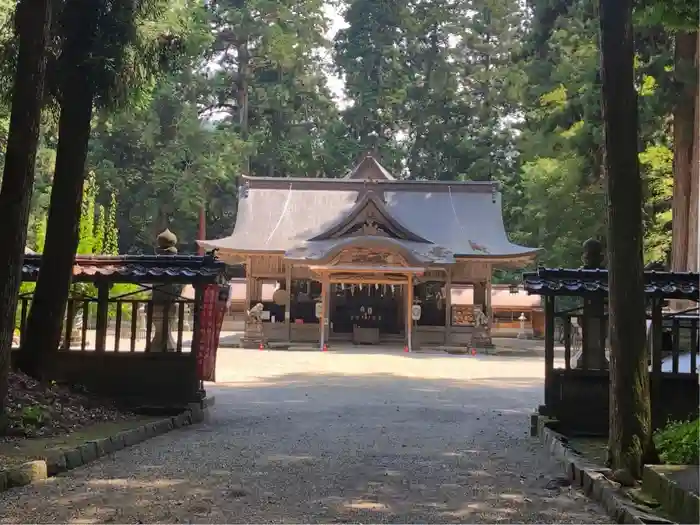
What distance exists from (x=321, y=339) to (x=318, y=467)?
53.0 ft

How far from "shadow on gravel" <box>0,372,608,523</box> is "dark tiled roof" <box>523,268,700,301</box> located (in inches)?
69.8

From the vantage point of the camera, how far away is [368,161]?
30.3m

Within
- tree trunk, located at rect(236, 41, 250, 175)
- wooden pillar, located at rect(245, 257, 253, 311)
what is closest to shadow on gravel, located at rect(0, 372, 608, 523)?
wooden pillar, located at rect(245, 257, 253, 311)

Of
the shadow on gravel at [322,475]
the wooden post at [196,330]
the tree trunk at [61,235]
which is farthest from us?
the wooden post at [196,330]

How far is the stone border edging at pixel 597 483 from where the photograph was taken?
4.55m

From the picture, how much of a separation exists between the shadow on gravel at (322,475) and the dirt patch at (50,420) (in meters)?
0.50

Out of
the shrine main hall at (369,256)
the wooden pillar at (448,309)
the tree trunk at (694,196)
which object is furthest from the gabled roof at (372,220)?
the tree trunk at (694,196)

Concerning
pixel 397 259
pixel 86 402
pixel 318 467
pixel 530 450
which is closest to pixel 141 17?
pixel 86 402

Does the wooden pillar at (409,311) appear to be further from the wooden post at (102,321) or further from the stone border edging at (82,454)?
the stone border edging at (82,454)

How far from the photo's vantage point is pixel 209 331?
9766 millimetres

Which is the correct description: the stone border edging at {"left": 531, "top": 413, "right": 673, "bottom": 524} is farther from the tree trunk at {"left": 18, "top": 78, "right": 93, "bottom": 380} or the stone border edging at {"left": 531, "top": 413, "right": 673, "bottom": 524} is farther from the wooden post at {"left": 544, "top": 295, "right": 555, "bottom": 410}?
the tree trunk at {"left": 18, "top": 78, "right": 93, "bottom": 380}

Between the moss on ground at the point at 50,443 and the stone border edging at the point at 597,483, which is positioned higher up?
the stone border edging at the point at 597,483

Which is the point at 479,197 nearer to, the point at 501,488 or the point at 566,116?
the point at 566,116

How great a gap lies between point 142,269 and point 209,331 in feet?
3.98
